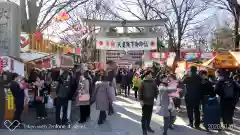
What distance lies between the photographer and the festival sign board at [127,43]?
18.5m

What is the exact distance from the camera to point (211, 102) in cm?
973

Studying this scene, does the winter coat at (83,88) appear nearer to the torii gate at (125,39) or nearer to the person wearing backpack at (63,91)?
the person wearing backpack at (63,91)

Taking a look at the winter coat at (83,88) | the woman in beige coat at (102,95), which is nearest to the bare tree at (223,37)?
the woman in beige coat at (102,95)

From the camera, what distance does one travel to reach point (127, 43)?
18641 mm

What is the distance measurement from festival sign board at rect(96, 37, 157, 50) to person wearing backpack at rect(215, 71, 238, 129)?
8.77m

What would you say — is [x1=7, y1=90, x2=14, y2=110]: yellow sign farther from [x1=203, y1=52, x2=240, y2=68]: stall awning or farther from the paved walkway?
[x1=203, y1=52, x2=240, y2=68]: stall awning

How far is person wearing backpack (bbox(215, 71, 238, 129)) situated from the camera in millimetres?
9742

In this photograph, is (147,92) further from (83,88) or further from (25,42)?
(25,42)

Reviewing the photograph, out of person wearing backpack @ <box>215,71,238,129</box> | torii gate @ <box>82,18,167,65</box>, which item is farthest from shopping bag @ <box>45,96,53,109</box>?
torii gate @ <box>82,18,167,65</box>

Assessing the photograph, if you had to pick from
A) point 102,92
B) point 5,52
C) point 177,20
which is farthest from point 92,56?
point 102,92

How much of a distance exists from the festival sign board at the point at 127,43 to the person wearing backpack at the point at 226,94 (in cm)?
877

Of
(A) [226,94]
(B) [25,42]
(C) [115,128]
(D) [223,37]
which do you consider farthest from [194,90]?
(D) [223,37]

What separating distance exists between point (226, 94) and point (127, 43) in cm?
954

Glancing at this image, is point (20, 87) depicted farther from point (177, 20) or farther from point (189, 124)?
point (177, 20)
